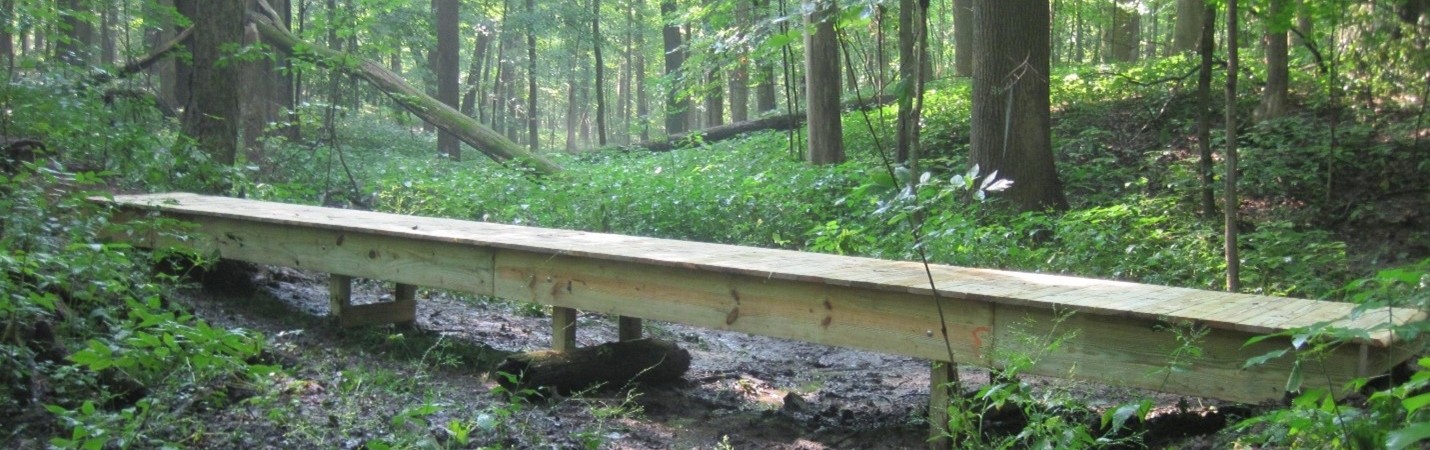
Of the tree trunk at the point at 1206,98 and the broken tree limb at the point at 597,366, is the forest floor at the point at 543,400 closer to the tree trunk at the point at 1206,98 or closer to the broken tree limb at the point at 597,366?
the broken tree limb at the point at 597,366

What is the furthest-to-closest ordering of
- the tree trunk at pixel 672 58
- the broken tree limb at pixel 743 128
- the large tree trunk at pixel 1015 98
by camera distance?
the tree trunk at pixel 672 58 < the broken tree limb at pixel 743 128 < the large tree trunk at pixel 1015 98

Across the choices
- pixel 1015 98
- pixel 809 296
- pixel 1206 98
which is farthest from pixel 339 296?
pixel 1206 98

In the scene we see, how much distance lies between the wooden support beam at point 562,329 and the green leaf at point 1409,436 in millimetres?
4260

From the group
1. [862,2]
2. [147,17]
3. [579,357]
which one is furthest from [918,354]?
[147,17]

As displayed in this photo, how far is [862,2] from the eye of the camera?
3.52m

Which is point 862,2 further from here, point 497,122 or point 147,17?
point 497,122

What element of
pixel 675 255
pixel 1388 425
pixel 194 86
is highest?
pixel 194 86

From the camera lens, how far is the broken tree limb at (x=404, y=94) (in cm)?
1227

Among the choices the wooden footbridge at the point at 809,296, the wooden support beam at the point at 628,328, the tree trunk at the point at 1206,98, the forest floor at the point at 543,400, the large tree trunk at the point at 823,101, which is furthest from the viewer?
the large tree trunk at the point at 823,101

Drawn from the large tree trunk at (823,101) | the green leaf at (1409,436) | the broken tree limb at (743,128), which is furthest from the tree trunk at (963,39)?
the green leaf at (1409,436)

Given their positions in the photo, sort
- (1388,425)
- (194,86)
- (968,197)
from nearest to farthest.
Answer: (1388,425), (968,197), (194,86)

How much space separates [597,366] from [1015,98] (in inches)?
196

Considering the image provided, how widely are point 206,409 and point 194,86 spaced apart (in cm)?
693

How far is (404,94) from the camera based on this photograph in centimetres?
1402
